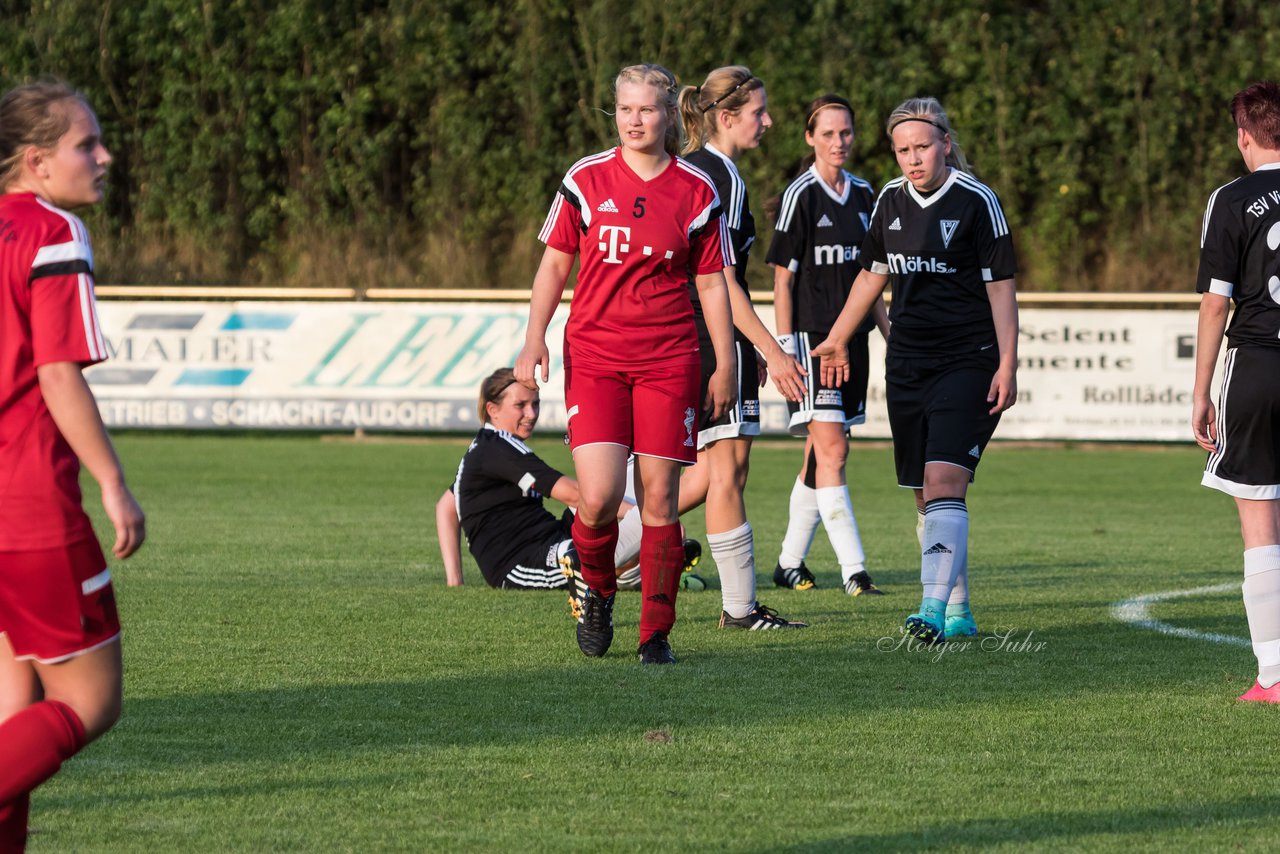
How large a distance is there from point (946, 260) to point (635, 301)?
1.44m

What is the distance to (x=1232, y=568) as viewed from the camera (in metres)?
9.27

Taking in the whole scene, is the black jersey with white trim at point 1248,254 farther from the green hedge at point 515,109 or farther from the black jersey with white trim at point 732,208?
the green hedge at point 515,109

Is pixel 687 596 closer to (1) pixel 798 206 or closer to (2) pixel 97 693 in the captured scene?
(1) pixel 798 206

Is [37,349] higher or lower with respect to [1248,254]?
higher

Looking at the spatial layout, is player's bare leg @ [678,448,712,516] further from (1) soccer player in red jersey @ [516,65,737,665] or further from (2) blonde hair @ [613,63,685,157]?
(2) blonde hair @ [613,63,685,157]

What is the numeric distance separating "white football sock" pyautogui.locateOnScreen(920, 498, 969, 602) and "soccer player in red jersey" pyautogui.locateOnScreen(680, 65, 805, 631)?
69 centimetres

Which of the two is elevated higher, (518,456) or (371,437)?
(518,456)

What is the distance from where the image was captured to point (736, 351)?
6.62 metres

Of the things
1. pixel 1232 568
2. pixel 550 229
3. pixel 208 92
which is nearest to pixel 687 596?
pixel 550 229

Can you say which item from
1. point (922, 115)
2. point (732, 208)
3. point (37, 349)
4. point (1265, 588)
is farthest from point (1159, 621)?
point (37, 349)

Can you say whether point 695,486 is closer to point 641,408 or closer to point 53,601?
point 641,408

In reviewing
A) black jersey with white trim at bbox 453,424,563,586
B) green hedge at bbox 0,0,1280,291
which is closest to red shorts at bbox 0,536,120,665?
black jersey with white trim at bbox 453,424,563,586

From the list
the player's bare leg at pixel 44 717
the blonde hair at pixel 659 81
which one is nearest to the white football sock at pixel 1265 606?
the blonde hair at pixel 659 81

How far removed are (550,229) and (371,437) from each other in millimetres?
12380
